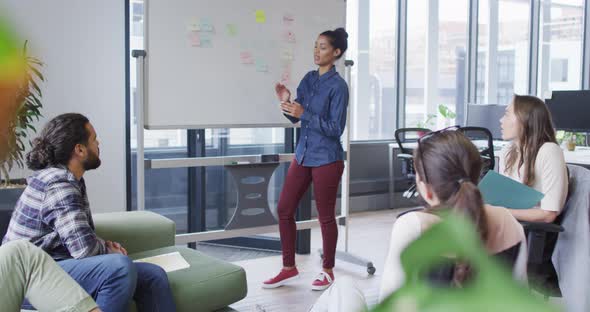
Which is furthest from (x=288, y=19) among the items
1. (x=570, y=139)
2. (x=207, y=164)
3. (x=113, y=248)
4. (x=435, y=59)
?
(x=435, y=59)

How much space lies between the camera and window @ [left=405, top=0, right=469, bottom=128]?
6656 mm

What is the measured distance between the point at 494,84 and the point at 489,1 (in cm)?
91

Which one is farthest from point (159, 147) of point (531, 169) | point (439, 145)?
point (439, 145)

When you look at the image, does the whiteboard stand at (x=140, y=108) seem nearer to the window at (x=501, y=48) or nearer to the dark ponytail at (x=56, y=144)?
the dark ponytail at (x=56, y=144)

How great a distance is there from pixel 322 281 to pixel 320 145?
2.43ft

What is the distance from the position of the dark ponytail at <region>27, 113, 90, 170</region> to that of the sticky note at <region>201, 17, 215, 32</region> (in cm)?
130

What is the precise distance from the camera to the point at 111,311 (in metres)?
2.30

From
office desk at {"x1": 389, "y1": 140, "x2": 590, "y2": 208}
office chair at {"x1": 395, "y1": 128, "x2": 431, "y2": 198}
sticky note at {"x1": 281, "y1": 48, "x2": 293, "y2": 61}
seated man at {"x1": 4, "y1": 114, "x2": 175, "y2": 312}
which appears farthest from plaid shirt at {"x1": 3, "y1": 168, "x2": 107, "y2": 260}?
office chair at {"x1": 395, "y1": 128, "x2": 431, "y2": 198}

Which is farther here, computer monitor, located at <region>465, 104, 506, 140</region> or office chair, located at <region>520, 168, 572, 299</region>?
computer monitor, located at <region>465, 104, 506, 140</region>

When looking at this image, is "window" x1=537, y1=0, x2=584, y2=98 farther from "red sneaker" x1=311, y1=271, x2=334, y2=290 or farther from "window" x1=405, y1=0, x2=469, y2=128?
"red sneaker" x1=311, y1=271, x2=334, y2=290

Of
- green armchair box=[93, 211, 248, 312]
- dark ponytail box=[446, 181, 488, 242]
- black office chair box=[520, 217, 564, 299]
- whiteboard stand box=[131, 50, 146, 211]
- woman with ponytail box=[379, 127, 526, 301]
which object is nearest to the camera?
dark ponytail box=[446, 181, 488, 242]

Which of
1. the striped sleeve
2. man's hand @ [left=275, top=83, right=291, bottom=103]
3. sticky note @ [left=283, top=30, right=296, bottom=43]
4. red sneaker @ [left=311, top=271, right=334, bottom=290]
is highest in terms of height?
sticky note @ [left=283, top=30, right=296, bottom=43]

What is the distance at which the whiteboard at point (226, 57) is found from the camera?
3469 millimetres

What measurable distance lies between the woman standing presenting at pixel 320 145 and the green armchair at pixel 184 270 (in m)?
0.78
